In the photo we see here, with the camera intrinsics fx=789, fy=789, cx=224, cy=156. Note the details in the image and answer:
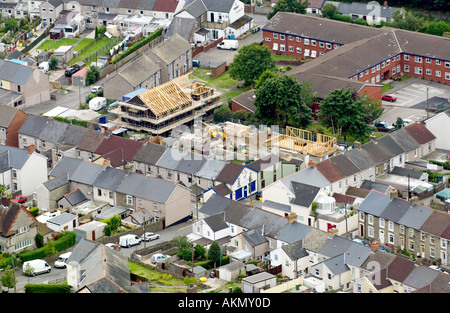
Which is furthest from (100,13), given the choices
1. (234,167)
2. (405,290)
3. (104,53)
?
(405,290)

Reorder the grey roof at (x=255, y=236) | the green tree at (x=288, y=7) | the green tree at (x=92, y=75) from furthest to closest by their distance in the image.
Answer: the green tree at (x=288, y=7), the green tree at (x=92, y=75), the grey roof at (x=255, y=236)

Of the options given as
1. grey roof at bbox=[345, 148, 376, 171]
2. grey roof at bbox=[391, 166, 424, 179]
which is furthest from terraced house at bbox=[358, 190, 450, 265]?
grey roof at bbox=[391, 166, 424, 179]

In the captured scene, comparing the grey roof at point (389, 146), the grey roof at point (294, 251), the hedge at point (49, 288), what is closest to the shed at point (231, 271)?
the grey roof at point (294, 251)

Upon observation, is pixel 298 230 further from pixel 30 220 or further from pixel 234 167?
pixel 30 220

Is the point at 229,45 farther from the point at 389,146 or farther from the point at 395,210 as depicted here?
the point at 395,210

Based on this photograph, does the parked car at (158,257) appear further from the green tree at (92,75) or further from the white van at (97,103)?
the green tree at (92,75)

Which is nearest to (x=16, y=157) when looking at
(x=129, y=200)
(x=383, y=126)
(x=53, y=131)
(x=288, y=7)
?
(x=53, y=131)

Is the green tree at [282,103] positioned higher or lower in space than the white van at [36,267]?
higher
